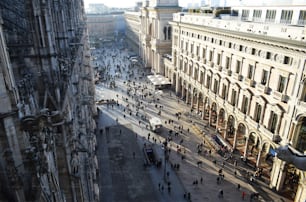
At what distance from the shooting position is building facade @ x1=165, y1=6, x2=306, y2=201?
85.1 ft

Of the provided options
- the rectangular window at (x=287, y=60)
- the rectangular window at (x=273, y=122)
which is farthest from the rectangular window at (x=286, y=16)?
the rectangular window at (x=273, y=122)

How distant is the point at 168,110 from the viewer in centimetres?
5169

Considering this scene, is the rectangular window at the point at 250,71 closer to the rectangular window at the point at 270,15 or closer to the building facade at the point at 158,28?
the rectangular window at the point at 270,15

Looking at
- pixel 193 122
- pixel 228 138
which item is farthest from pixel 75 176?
pixel 193 122

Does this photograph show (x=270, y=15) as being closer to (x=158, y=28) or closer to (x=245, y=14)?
(x=245, y=14)

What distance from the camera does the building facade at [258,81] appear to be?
1021 inches

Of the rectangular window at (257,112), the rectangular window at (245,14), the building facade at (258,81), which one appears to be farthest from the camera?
the rectangular window at (245,14)

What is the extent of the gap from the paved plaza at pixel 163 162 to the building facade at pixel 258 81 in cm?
316

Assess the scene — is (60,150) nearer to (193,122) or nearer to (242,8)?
(193,122)

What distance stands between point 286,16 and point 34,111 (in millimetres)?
37548

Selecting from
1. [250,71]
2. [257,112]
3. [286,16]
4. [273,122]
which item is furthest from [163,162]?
[286,16]

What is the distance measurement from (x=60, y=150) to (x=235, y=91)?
98.6ft

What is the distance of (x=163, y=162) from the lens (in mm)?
34531

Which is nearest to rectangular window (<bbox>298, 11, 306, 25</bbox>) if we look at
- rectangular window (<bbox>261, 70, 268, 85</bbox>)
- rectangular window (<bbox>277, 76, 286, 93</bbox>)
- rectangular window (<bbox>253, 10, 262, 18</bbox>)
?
rectangular window (<bbox>261, 70, 268, 85</bbox>)
